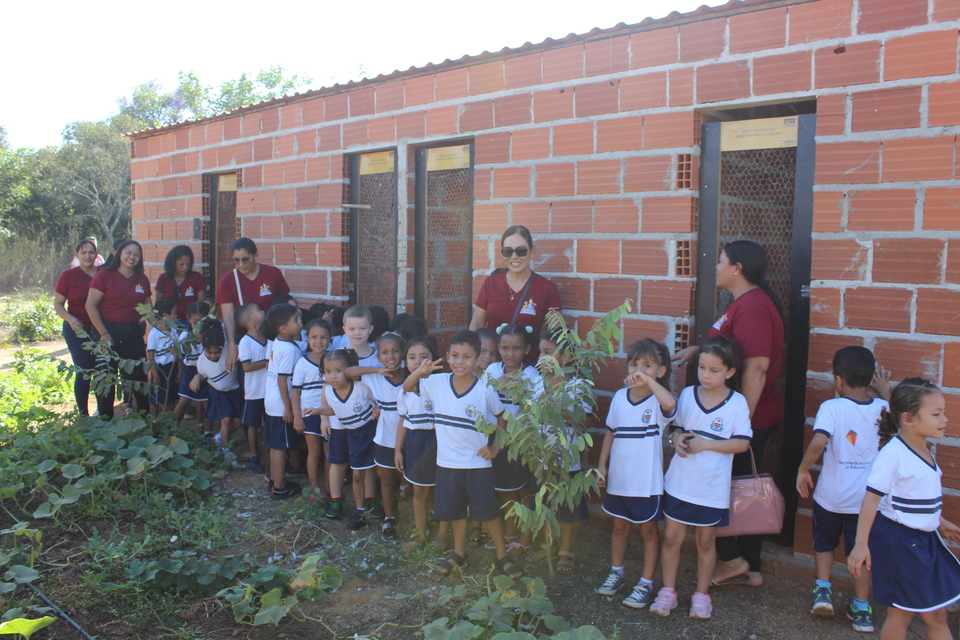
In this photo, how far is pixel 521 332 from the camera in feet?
13.5

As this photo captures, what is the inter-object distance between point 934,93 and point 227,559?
443cm

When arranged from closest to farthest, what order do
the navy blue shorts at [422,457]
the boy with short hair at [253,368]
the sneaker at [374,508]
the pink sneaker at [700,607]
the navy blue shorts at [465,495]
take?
the pink sneaker at [700,607], the navy blue shorts at [465,495], the navy blue shorts at [422,457], the sneaker at [374,508], the boy with short hair at [253,368]

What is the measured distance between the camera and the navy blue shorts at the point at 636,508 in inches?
138

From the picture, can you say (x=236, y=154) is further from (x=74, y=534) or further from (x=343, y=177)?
(x=74, y=534)

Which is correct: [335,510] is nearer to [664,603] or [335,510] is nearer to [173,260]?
[664,603]

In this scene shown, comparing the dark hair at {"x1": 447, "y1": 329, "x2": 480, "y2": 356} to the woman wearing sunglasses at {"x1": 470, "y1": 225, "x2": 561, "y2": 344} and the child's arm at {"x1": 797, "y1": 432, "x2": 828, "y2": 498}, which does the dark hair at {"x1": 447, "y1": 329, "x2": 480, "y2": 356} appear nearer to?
the woman wearing sunglasses at {"x1": 470, "y1": 225, "x2": 561, "y2": 344}

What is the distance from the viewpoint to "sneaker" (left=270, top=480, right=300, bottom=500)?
5020 millimetres

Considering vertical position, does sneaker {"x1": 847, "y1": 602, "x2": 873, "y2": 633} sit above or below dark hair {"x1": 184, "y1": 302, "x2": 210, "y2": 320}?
below

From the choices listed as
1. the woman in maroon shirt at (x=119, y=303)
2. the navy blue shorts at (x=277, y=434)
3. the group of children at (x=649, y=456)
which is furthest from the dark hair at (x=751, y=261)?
the woman in maroon shirt at (x=119, y=303)

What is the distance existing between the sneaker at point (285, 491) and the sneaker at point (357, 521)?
0.74 meters

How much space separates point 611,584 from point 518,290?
73.9 inches

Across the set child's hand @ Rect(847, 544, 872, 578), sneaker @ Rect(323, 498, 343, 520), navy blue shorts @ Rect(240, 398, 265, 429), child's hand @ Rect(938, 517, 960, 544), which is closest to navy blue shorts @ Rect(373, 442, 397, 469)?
sneaker @ Rect(323, 498, 343, 520)

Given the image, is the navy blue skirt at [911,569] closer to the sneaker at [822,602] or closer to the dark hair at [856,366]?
the sneaker at [822,602]

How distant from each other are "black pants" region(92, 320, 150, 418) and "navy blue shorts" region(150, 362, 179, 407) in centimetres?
13
